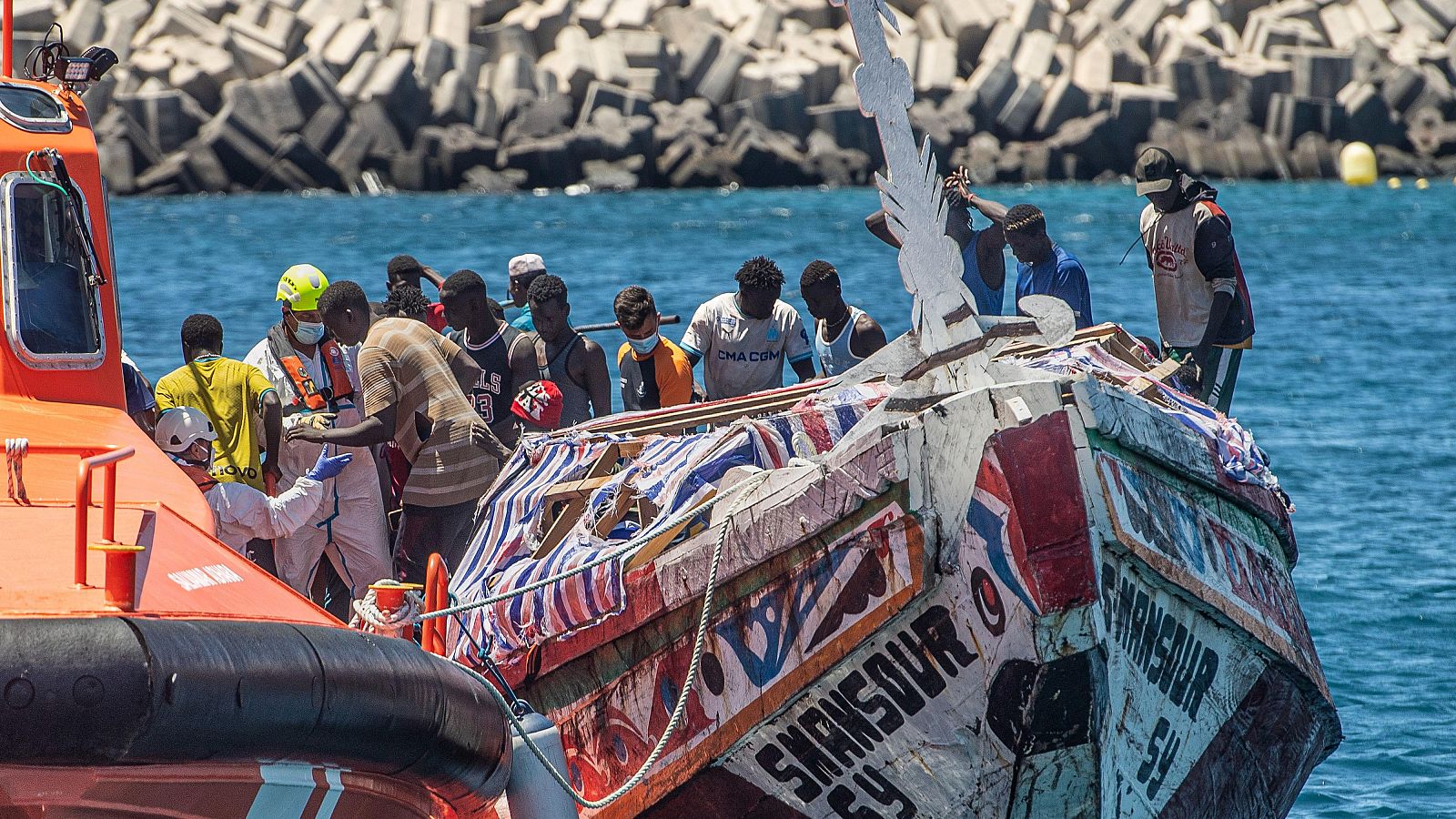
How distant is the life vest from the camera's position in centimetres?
845

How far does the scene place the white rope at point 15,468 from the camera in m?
5.18

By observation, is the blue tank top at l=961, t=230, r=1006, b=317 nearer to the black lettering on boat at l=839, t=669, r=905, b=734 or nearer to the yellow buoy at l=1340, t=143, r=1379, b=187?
the black lettering on boat at l=839, t=669, r=905, b=734

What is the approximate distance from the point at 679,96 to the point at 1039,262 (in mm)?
39314

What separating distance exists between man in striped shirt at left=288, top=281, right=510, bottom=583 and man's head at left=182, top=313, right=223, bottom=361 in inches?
20.6

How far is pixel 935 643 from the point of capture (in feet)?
18.9

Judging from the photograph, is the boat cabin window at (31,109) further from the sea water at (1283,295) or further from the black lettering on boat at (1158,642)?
the sea water at (1283,295)

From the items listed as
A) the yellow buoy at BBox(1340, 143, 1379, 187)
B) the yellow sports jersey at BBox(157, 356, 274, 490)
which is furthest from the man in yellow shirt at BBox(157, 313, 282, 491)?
the yellow buoy at BBox(1340, 143, 1379, 187)

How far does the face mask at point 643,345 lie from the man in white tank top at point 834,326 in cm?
74

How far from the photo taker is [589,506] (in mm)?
7051

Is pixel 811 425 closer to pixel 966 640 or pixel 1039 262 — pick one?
pixel 966 640

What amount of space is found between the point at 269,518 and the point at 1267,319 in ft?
73.2

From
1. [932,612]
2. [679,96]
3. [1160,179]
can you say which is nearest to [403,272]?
[1160,179]

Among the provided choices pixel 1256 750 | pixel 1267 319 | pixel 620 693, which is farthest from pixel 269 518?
pixel 1267 319

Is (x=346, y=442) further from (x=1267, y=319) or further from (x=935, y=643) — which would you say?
(x=1267, y=319)
